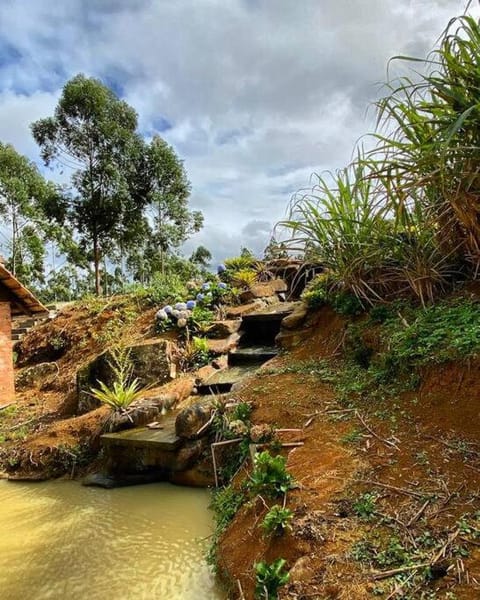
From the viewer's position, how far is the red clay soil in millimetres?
1159

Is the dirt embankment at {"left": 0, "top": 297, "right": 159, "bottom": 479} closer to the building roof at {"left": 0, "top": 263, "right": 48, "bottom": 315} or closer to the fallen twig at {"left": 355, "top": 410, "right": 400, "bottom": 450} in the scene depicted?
the building roof at {"left": 0, "top": 263, "right": 48, "bottom": 315}

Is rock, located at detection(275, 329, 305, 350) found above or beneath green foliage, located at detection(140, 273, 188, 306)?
beneath

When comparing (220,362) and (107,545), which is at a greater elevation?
(220,362)

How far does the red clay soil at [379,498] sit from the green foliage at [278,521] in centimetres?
3

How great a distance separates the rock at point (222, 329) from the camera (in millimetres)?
5223

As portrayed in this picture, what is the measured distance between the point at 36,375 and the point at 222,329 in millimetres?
3916

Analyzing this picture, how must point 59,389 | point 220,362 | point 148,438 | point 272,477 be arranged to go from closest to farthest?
point 272,477
point 148,438
point 220,362
point 59,389

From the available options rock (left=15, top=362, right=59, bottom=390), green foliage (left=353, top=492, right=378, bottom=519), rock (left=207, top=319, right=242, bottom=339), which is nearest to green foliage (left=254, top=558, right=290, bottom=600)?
green foliage (left=353, top=492, right=378, bottom=519)

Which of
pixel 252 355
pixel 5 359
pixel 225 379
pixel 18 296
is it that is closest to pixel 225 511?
pixel 225 379

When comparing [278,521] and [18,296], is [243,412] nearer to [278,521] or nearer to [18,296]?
[278,521]

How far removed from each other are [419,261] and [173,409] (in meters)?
2.62

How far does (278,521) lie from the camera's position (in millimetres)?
1488

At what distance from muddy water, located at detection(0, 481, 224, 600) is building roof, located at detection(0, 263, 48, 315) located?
4.40 meters

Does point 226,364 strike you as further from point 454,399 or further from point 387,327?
point 454,399
